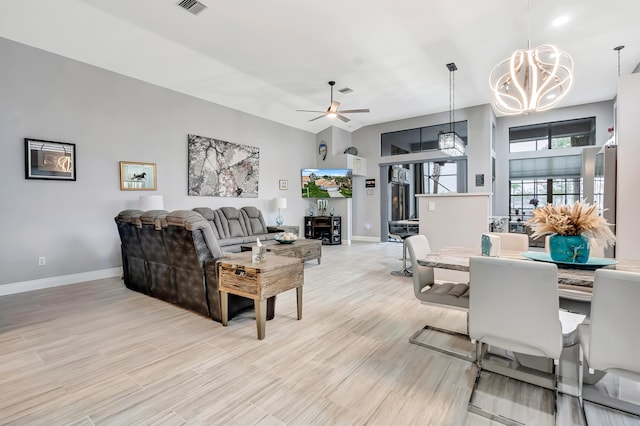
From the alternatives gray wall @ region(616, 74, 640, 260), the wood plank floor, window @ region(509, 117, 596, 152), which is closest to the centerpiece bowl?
the wood plank floor

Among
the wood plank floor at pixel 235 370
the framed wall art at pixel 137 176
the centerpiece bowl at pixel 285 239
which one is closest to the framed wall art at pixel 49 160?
the framed wall art at pixel 137 176

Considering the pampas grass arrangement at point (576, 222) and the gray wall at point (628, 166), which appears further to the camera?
the gray wall at point (628, 166)

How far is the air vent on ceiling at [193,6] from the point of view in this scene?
3625mm

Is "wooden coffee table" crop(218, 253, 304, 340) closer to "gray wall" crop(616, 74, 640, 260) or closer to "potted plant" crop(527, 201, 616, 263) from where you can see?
"potted plant" crop(527, 201, 616, 263)

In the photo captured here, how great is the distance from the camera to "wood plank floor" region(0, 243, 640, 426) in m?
1.68

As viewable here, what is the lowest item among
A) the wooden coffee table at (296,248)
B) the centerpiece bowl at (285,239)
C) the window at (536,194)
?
the wooden coffee table at (296,248)

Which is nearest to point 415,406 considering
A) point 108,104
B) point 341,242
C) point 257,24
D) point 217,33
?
point 257,24

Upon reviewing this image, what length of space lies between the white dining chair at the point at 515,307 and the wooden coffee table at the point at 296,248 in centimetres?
327

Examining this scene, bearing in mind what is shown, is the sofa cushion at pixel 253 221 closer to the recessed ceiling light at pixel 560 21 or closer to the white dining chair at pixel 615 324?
the white dining chair at pixel 615 324

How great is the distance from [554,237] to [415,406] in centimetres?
139

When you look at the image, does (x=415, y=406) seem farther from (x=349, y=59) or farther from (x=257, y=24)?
(x=349, y=59)

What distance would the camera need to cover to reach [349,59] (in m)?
5.15

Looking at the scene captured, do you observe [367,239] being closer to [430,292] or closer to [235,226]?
[235,226]

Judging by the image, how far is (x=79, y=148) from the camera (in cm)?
445
